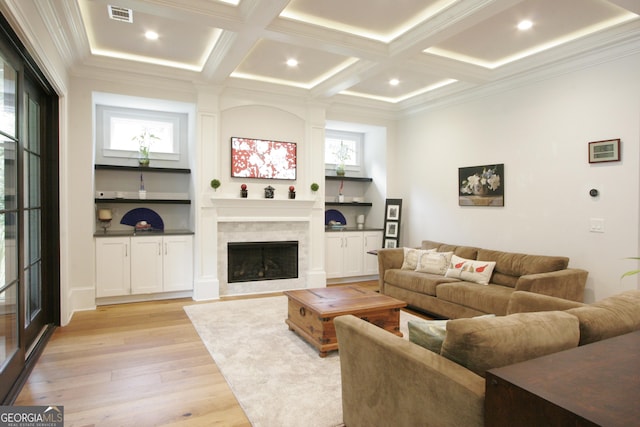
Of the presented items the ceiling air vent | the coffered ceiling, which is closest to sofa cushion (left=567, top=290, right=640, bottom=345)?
the coffered ceiling

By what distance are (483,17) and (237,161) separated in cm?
347

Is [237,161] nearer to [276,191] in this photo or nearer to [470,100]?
[276,191]

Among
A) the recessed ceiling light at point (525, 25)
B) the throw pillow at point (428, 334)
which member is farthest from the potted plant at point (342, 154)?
the throw pillow at point (428, 334)

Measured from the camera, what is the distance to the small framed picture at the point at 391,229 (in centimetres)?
634

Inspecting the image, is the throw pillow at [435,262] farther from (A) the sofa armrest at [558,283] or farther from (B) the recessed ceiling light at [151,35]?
(B) the recessed ceiling light at [151,35]

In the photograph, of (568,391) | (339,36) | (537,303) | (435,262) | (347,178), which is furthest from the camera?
(347,178)

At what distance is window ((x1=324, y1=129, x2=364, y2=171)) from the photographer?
707 centimetres

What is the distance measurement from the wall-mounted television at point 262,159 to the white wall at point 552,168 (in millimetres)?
2122

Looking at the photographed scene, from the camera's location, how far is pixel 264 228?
5668 millimetres

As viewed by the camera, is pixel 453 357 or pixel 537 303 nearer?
pixel 453 357

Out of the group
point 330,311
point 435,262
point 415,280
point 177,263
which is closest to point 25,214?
point 177,263

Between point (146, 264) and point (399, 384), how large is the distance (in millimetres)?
4222

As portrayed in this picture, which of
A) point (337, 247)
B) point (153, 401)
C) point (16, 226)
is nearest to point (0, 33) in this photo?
point (16, 226)

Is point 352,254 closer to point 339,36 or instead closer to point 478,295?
point 478,295
